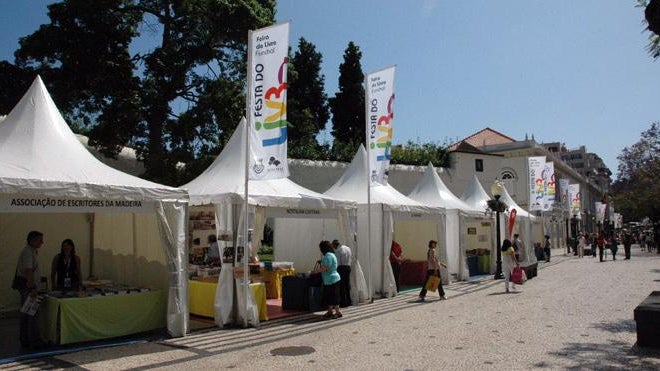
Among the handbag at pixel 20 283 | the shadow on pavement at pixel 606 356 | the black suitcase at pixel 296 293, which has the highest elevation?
the handbag at pixel 20 283

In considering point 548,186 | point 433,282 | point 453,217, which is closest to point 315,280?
point 433,282

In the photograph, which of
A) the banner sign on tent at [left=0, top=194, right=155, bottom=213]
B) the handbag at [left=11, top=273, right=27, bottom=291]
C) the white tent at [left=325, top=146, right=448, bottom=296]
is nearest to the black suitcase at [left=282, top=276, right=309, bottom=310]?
the white tent at [left=325, top=146, right=448, bottom=296]

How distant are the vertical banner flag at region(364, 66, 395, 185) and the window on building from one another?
25.4 metres

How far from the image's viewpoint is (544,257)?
27953 mm

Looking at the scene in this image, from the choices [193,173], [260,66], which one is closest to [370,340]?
[260,66]

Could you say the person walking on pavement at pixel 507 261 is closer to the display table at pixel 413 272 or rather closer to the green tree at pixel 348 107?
the display table at pixel 413 272

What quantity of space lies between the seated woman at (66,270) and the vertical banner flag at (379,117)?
6.61 m

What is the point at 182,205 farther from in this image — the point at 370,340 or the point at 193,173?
the point at 193,173

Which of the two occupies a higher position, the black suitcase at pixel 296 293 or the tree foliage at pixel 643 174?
the tree foliage at pixel 643 174

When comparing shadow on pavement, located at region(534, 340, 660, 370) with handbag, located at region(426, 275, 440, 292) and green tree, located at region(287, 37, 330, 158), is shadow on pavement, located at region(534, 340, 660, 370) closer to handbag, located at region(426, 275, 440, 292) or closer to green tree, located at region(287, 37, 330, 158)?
handbag, located at region(426, 275, 440, 292)

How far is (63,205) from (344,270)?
5796 mm

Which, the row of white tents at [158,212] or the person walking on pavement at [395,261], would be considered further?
the person walking on pavement at [395,261]

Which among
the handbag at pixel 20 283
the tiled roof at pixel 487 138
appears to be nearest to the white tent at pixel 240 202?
the handbag at pixel 20 283

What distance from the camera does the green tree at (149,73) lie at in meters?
18.4
